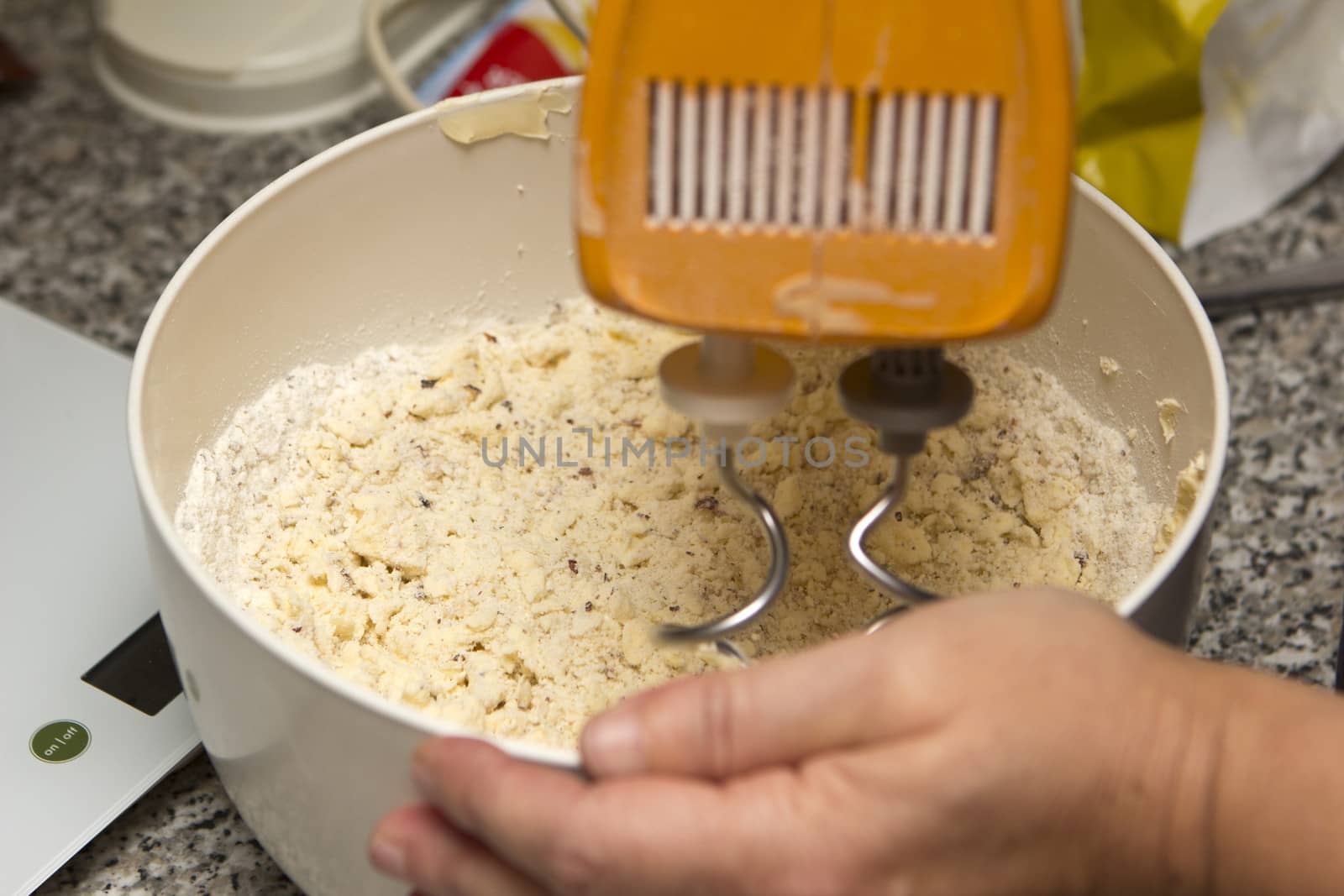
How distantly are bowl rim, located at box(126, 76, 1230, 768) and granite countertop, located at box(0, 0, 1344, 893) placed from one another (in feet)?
0.42

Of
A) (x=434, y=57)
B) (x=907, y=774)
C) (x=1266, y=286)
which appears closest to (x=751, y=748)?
(x=907, y=774)

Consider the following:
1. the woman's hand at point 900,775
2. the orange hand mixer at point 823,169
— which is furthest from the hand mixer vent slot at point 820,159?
the woman's hand at point 900,775

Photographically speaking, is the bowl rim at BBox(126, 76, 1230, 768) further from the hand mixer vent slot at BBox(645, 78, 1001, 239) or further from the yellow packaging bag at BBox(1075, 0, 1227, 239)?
the yellow packaging bag at BBox(1075, 0, 1227, 239)

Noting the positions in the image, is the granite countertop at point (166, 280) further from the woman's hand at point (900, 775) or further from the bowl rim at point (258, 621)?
the woman's hand at point (900, 775)

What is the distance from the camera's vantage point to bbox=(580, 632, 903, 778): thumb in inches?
13.6

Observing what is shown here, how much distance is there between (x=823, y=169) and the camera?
1.14 feet

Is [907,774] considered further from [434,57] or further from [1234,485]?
[434,57]

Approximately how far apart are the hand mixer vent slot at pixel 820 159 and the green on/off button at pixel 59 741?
0.36 metres

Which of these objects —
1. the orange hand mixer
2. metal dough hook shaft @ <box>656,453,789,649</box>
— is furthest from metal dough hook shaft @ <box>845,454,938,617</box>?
the orange hand mixer

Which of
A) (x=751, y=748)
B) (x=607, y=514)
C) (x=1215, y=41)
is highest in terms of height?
(x=1215, y=41)

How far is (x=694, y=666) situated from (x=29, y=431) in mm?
385

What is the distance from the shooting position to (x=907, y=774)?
328 mm

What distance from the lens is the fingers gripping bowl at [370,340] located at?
396 mm

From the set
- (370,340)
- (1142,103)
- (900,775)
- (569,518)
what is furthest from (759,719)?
(1142,103)
